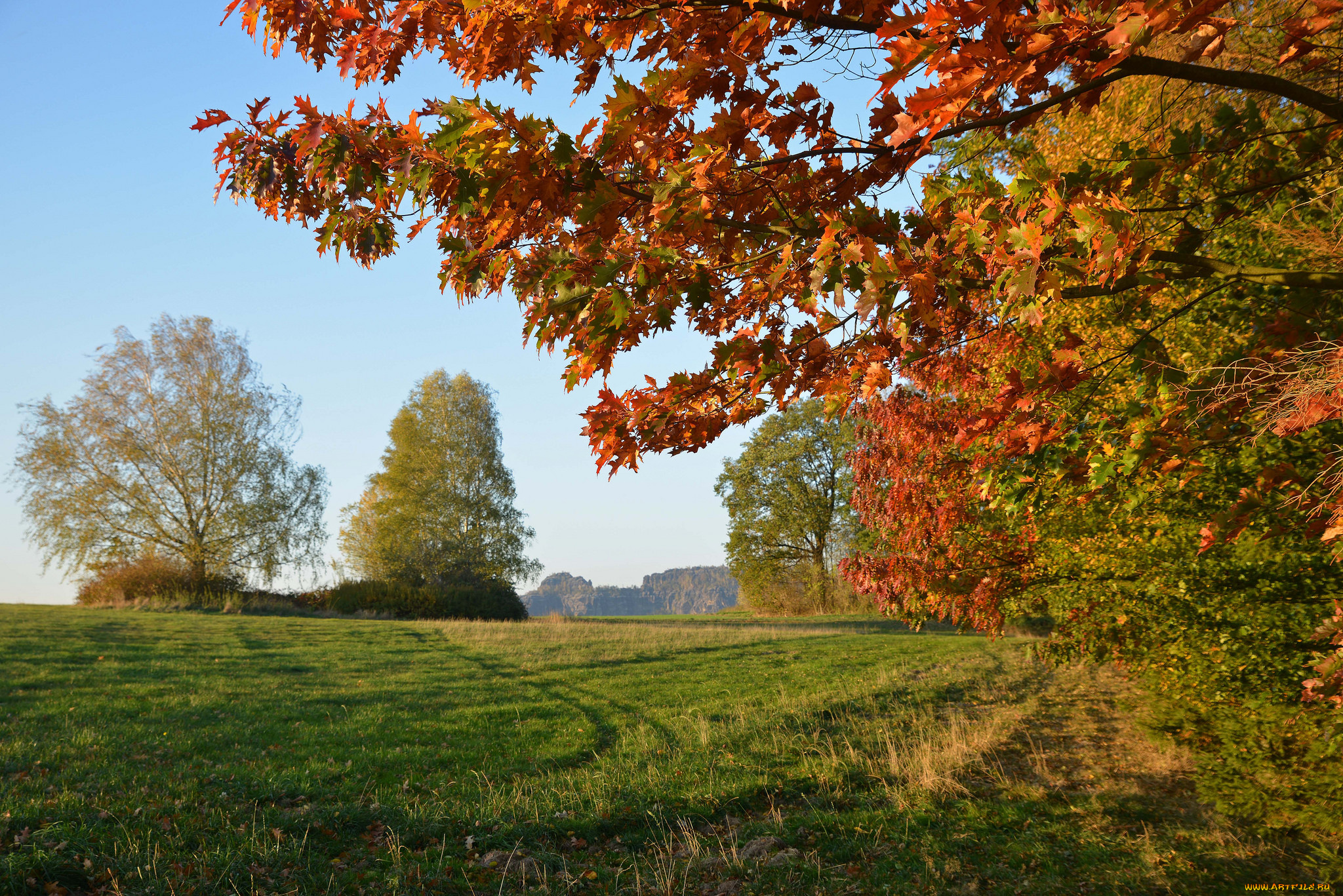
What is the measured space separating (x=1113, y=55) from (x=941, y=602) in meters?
7.89

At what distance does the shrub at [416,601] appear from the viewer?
28.9 m

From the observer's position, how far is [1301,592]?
5535mm

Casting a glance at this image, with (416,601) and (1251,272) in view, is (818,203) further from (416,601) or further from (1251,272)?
(416,601)

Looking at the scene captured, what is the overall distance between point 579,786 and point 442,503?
101 feet

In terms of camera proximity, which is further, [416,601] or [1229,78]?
[416,601]

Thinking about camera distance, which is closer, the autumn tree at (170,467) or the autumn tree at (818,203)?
the autumn tree at (818,203)

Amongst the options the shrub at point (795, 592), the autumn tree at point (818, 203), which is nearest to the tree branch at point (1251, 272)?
the autumn tree at point (818, 203)

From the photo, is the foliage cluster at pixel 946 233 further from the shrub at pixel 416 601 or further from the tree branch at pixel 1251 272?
the shrub at pixel 416 601

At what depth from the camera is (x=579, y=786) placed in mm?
6539

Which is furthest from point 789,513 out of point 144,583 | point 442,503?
point 144,583

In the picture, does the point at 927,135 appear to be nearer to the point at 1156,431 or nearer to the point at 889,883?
the point at 1156,431

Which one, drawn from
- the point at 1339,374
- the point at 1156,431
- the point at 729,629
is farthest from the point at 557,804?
the point at 729,629

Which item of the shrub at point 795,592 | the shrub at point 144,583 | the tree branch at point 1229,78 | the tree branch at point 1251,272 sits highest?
the tree branch at point 1229,78

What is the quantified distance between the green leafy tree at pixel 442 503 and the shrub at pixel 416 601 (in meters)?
2.36
